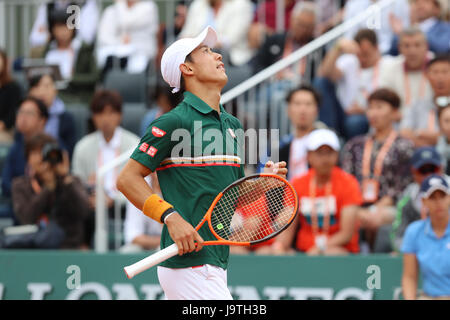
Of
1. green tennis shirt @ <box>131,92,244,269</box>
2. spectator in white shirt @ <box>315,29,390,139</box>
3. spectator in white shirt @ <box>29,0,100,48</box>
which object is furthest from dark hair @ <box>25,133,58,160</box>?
green tennis shirt @ <box>131,92,244,269</box>

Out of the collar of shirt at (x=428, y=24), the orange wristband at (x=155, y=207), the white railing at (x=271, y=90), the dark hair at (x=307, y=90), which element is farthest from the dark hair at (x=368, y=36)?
the orange wristband at (x=155, y=207)

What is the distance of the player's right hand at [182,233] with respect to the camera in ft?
13.1

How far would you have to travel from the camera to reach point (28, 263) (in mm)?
7488

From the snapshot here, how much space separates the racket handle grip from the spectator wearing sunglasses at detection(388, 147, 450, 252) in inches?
131

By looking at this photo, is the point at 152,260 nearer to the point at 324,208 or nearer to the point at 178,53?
the point at 178,53

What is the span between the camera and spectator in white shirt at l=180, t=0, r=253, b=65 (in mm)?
9727

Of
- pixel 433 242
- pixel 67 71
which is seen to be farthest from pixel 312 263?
pixel 67 71

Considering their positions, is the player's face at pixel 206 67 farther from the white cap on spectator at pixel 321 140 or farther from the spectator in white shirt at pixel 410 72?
the spectator in white shirt at pixel 410 72

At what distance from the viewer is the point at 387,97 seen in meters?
7.86

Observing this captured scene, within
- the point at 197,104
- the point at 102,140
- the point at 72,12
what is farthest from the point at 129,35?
the point at 197,104

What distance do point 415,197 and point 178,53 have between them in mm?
3260

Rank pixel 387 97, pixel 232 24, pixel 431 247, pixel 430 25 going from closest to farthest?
1. pixel 431 247
2. pixel 387 97
3. pixel 430 25
4. pixel 232 24

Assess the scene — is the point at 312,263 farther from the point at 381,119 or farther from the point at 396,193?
the point at 381,119

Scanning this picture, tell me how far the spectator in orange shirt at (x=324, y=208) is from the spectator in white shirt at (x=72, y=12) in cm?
398
